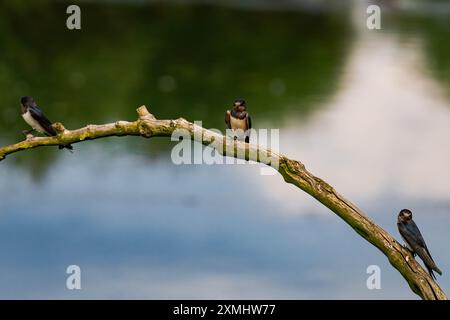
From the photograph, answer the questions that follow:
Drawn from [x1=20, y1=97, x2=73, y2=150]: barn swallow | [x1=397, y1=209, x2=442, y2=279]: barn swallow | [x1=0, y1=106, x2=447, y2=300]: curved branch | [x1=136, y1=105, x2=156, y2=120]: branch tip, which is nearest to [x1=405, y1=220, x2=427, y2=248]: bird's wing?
[x1=397, y1=209, x2=442, y2=279]: barn swallow

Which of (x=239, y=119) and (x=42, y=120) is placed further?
(x=239, y=119)

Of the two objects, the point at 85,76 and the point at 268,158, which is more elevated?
the point at 85,76

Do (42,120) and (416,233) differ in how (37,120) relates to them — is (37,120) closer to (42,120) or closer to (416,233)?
(42,120)

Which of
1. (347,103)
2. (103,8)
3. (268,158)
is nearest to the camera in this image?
(268,158)

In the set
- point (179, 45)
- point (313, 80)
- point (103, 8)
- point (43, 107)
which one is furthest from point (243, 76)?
point (103, 8)

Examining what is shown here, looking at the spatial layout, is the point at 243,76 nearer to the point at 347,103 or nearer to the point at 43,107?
the point at 347,103

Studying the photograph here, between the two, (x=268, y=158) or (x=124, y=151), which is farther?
(x=124, y=151)

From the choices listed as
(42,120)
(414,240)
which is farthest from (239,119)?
(414,240)

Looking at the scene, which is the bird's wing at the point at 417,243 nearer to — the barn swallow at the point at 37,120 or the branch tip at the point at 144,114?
the branch tip at the point at 144,114
